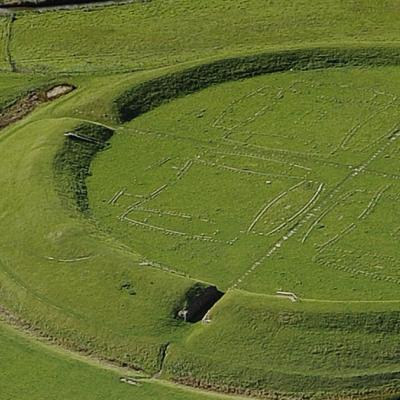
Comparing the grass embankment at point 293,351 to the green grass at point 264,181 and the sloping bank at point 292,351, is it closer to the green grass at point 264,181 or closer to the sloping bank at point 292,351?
the sloping bank at point 292,351

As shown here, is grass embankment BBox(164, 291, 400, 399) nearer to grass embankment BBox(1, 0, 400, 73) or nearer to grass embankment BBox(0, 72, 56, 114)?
grass embankment BBox(0, 72, 56, 114)

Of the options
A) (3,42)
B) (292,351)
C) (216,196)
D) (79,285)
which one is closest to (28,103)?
(3,42)

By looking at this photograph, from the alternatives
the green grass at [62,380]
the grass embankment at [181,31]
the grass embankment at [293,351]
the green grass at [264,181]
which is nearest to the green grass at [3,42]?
the grass embankment at [181,31]

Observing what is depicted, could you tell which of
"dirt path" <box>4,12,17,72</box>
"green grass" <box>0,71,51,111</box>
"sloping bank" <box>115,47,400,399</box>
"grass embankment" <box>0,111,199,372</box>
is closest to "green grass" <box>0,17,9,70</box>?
"dirt path" <box>4,12,17,72</box>

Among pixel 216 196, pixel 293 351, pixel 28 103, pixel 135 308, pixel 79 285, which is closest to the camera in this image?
pixel 293 351

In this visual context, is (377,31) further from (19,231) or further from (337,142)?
(19,231)

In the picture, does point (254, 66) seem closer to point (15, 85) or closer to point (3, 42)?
point (15, 85)

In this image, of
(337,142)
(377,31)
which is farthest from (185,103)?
(377,31)
